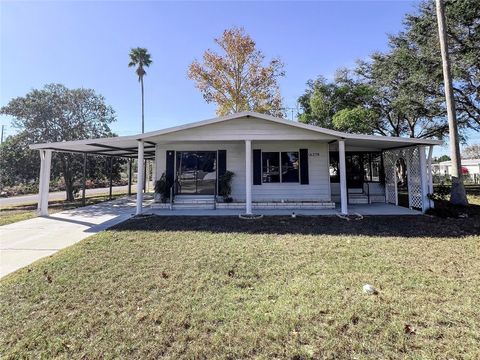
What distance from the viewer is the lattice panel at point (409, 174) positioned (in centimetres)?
1024

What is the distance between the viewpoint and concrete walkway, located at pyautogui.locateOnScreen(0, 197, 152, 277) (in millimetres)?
5379

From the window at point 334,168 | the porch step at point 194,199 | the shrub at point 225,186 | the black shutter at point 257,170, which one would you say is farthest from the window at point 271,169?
the window at point 334,168

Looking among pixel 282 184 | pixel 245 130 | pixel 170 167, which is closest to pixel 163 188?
pixel 170 167

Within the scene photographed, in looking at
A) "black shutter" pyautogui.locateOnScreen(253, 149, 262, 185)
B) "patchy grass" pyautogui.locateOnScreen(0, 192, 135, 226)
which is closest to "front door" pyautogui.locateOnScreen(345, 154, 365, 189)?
"black shutter" pyautogui.locateOnScreen(253, 149, 262, 185)

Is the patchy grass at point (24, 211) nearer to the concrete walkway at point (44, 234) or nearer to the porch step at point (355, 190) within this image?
the concrete walkway at point (44, 234)

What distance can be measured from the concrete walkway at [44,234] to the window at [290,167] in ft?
20.8

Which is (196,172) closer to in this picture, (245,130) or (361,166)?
(245,130)

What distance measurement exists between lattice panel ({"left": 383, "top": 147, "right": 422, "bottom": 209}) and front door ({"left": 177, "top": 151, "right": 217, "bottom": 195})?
7547 millimetres

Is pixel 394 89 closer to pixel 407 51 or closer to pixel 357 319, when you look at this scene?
pixel 407 51

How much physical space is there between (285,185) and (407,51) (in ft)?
38.4

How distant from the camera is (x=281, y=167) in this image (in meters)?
11.5

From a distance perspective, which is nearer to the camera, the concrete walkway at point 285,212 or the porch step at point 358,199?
the concrete walkway at point 285,212

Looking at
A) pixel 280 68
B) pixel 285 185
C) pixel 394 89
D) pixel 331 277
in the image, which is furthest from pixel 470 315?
pixel 280 68

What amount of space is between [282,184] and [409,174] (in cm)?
494
